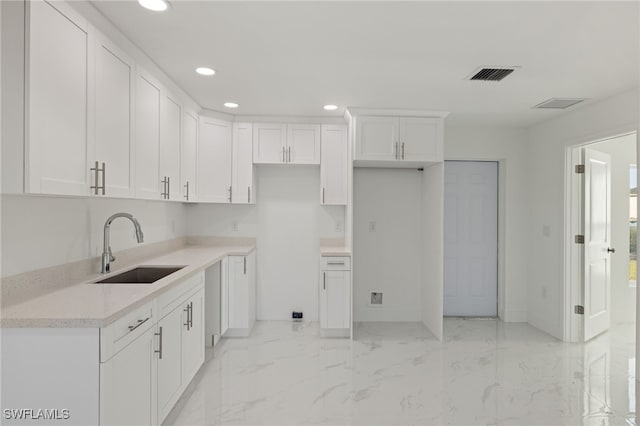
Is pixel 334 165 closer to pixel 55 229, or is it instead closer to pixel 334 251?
pixel 334 251

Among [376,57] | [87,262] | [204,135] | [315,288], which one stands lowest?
[315,288]

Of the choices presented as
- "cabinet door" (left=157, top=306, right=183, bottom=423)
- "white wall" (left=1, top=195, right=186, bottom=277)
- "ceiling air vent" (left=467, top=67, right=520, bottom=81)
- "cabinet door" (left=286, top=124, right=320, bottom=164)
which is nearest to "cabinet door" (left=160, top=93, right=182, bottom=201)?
"white wall" (left=1, top=195, right=186, bottom=277)

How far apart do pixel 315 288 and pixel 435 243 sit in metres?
1.54

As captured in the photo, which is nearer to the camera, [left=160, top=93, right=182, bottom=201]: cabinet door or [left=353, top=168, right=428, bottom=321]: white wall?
[left=160, top=93, right=182, bottom=201]: cabinet door

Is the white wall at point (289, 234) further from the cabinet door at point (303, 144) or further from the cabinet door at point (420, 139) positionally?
the cabinet door at point (420, 139)

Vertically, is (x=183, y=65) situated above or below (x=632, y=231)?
above

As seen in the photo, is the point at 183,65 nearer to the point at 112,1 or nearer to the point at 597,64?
the point at 112,1

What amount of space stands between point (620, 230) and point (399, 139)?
334cm

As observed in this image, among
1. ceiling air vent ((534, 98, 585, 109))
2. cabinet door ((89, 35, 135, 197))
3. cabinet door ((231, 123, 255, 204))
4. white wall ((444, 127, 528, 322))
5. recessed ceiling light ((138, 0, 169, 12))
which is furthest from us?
white wall ((444, 127, 528, 322))

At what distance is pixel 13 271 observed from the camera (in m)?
1.79

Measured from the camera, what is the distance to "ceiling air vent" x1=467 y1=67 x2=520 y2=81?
2727 millimetres

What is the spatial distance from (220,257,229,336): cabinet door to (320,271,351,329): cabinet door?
996mm

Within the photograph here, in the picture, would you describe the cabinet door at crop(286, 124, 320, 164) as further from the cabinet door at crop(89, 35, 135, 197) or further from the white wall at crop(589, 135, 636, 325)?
the white wall at crop(589, 135, 636, 325)

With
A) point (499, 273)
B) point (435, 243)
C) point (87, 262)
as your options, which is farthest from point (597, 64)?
point (87, 262)
